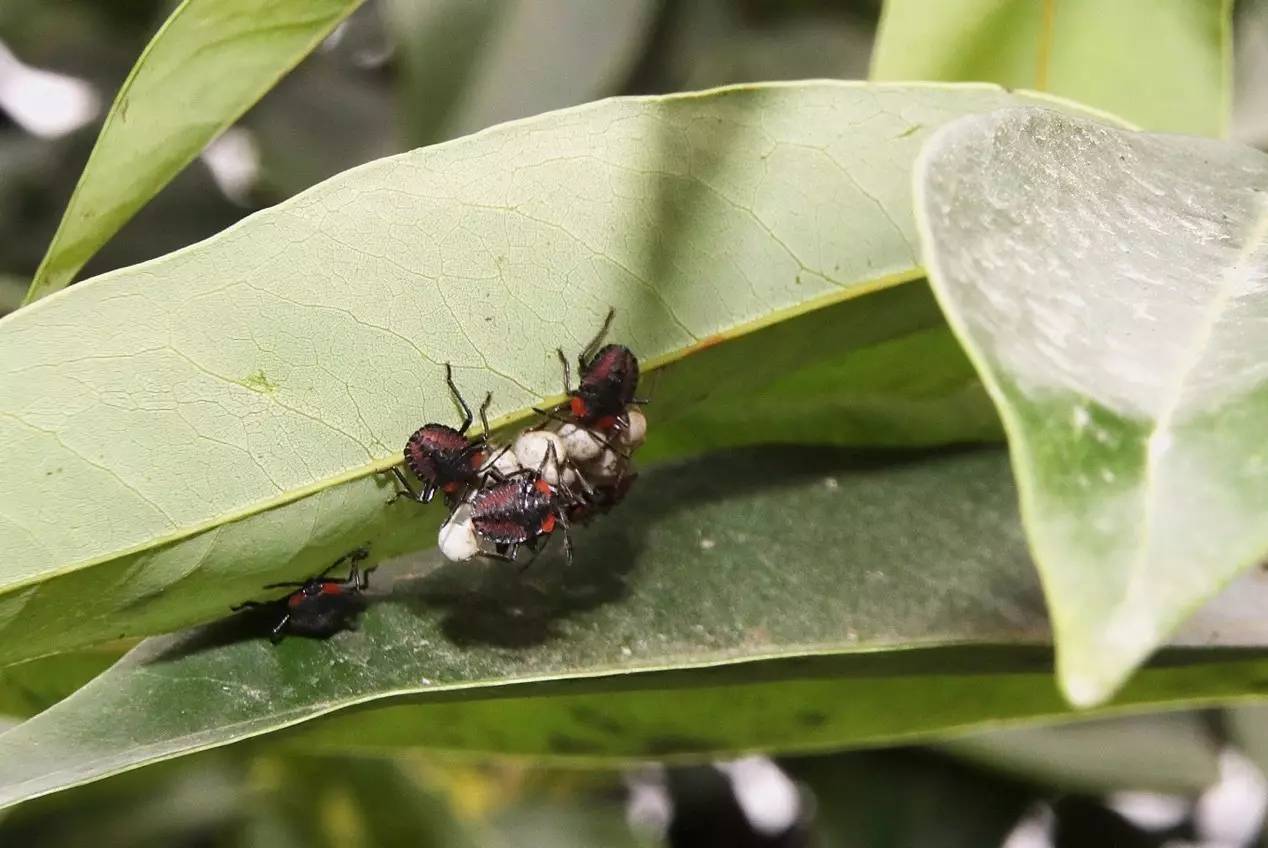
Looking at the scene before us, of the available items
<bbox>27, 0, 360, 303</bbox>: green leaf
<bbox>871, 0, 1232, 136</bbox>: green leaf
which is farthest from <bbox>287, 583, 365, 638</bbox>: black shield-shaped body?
<bbox>871, 0, 1232, 136</bbox>: green leaf

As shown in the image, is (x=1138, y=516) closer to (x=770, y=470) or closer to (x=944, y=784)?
(x=770, y=470)

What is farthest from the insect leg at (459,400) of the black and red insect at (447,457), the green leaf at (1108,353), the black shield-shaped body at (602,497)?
the green leaf at (1108,353)

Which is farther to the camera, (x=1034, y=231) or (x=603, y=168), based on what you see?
(x=603, y=168)

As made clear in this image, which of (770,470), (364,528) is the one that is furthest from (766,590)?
(364,528)

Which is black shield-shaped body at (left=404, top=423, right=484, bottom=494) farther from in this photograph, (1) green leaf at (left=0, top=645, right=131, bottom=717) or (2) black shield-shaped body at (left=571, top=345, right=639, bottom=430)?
(1) green leaf at (left=0, top=645, right=131, bottom=717)

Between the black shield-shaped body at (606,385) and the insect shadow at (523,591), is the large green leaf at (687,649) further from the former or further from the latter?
the black shield-shaped body at (606,385)

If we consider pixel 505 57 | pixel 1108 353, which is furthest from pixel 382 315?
pixel 505 57

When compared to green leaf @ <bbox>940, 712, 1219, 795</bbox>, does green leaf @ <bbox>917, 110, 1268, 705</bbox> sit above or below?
Answer: above
